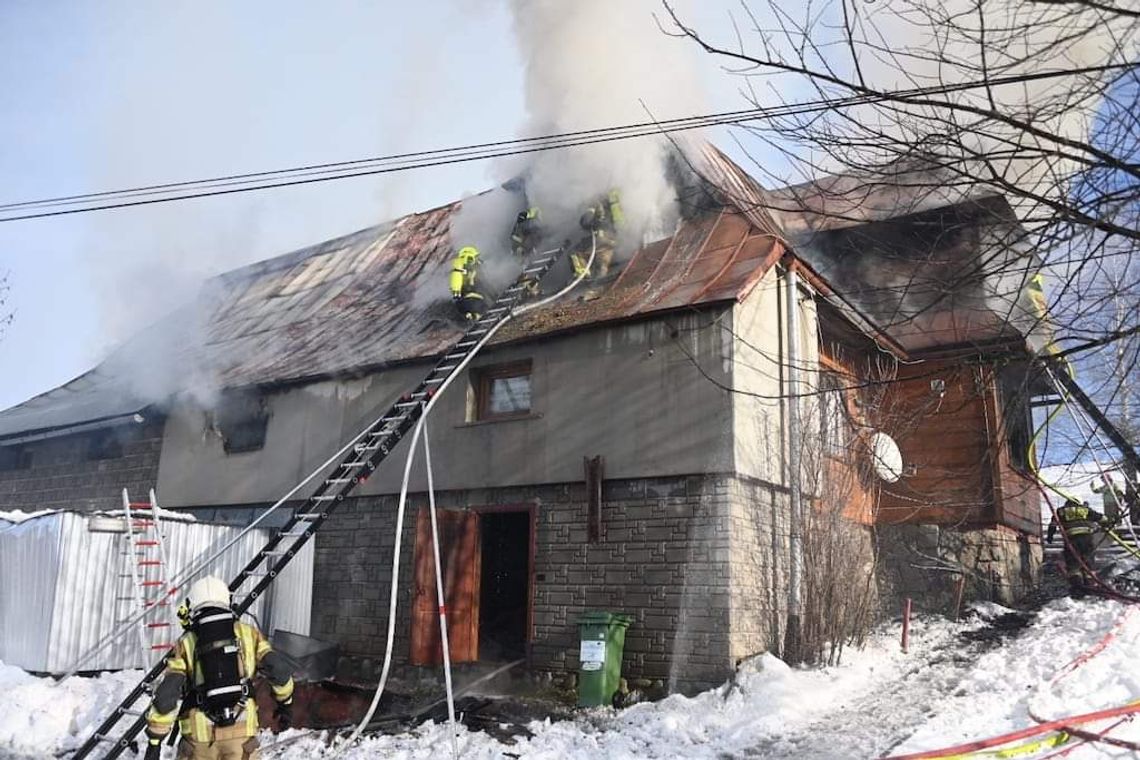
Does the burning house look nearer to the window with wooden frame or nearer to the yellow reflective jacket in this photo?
the window with wooden frame

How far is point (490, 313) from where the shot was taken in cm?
1108

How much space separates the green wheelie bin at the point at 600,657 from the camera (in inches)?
336

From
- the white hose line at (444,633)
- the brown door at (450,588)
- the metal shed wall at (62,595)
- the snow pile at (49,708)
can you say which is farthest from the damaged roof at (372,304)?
the snow pile at (49,708)

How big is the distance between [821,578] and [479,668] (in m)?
3.82

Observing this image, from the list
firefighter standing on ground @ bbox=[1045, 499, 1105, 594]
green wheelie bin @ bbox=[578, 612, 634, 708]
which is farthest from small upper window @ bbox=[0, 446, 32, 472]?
firefighter standing on ground @ bbox=[1045, 499, 1105, 594]

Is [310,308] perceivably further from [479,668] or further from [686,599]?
[686,599]

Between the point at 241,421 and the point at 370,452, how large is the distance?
14.2 feet

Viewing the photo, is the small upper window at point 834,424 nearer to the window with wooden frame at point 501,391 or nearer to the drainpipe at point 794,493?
the drainpipe at point 794,493

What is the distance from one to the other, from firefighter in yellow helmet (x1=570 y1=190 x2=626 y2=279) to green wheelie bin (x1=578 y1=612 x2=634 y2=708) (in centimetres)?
440

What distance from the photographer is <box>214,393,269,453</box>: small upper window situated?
1294 cm

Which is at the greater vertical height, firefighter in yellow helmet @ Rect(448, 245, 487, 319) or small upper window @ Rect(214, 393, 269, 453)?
firefighter in yellow helmet @ Rect(448, 245, 487, 319)

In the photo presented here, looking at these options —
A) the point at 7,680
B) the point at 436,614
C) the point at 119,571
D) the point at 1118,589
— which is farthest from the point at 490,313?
the point at 1118,589

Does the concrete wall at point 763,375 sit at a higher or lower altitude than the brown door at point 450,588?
higher

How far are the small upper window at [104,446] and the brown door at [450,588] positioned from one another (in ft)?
22.8
